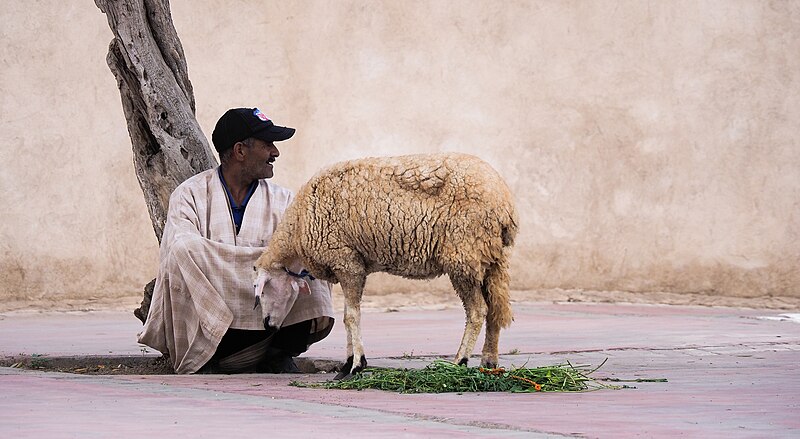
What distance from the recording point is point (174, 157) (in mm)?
6781

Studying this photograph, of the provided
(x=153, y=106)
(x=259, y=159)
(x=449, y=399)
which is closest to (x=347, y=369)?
(x=449, y=399)

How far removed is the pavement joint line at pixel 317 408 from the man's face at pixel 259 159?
125cm

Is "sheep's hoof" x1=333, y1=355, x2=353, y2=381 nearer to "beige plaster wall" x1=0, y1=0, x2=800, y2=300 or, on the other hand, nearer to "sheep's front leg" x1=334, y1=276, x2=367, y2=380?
"sheep's front leg" x1=334, y1=276, x2=367, y2=380

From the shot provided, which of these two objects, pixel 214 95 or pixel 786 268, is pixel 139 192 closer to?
pixel 214 95

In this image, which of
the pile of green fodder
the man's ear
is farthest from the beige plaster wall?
the pile of green fodder

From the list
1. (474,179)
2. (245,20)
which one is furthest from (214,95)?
(474,179)

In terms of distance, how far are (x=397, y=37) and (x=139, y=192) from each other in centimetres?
286

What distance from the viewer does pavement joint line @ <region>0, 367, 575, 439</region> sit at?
3.70m

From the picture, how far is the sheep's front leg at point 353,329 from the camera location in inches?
220

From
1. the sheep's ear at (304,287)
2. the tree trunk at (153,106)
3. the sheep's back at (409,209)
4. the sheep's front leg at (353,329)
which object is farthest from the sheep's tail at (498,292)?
the tree trunk at (153,106)

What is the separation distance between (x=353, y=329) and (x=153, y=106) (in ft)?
A: 6.43

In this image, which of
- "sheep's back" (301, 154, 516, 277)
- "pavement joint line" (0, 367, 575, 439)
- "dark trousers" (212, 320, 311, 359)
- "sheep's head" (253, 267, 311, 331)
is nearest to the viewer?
"pavement joint line" (0, 367, 575, 439)

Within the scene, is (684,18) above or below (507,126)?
above

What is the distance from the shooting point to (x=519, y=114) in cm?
1186
